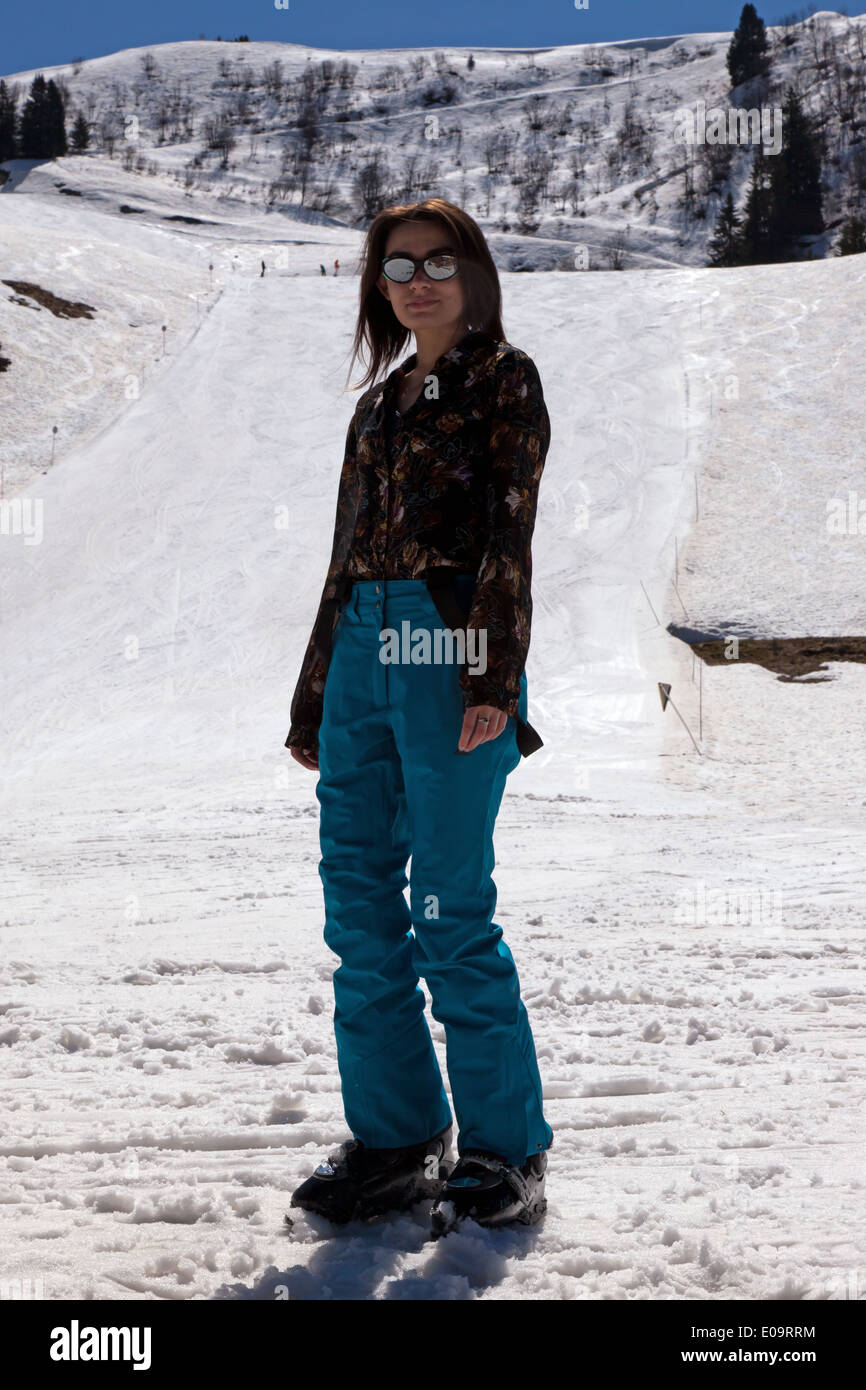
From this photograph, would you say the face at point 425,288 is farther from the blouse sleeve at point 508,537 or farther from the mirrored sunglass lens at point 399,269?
the blouse sleeve at point 508,537

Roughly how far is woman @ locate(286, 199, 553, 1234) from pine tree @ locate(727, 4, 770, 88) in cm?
9576

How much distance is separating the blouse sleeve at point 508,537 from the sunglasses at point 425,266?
228 millimetres

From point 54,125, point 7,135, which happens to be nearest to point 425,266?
point 54,125

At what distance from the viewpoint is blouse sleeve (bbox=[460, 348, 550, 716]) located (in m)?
2.20

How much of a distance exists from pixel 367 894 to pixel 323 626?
1.90 ft

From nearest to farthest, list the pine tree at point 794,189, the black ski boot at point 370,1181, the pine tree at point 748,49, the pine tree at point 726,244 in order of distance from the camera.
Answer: the black ski boot at point 370,1181 → the pine tree at point 726,244 → the pine tree at point 794,189 → the pine tree at point 748,49

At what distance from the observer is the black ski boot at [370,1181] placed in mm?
2338

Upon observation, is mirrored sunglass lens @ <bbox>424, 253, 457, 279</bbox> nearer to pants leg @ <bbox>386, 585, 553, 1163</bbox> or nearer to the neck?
the neck

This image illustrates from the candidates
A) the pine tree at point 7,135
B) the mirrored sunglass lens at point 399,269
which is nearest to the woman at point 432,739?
the mirrored sunglass lens at point 399,269

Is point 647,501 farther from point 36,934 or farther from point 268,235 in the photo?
point 268,235

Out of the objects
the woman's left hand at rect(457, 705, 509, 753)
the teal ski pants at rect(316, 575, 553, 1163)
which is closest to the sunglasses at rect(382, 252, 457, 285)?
the teal ski pants at rect(316, 575, 553, 1163)

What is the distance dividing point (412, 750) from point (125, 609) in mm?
14442

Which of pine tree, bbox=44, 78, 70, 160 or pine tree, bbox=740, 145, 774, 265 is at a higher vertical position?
pine tree, bbox=44, 78, 70, 160

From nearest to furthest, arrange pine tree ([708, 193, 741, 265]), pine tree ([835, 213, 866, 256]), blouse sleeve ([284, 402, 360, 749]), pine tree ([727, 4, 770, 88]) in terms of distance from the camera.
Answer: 1. blouse sleeve ([284, 402, 360, 749])
2. pine tree ([835, 213, 866, 256])
3. pine tree ([708, 193, 741, 265])
4. pine tree ([727, 4, 770, 88])
